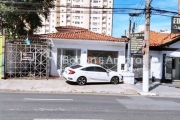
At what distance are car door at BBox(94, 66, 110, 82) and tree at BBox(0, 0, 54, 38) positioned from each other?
7131mm

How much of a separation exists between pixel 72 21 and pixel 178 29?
72959mm

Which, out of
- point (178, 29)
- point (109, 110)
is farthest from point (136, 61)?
point (109, 110)

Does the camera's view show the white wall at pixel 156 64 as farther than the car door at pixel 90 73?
Yes

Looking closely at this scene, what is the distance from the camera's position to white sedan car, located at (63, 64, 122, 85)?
20672 mm

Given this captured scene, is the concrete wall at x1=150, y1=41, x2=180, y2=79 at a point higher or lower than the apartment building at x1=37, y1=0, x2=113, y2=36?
lower

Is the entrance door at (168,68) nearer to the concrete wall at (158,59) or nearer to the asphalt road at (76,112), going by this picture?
the concrete wall at (158,59)

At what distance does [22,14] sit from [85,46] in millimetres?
6127

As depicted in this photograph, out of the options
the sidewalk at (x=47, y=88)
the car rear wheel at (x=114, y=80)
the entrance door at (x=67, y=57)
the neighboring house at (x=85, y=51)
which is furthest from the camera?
the entrance door at (x=67, y=57)

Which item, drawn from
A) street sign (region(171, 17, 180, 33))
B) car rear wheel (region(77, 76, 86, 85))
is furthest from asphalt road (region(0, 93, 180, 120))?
street sign (region(171, 17, 180, 33))

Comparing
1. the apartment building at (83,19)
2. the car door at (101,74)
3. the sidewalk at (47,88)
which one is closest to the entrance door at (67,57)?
the car door at (101,74)

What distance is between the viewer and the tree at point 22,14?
2253 cm

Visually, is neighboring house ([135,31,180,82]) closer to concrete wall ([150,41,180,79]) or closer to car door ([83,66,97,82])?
concrete wall ([150,41,180,79])

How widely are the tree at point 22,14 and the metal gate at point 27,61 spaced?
2.20m

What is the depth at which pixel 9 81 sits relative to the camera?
67.8 ft
